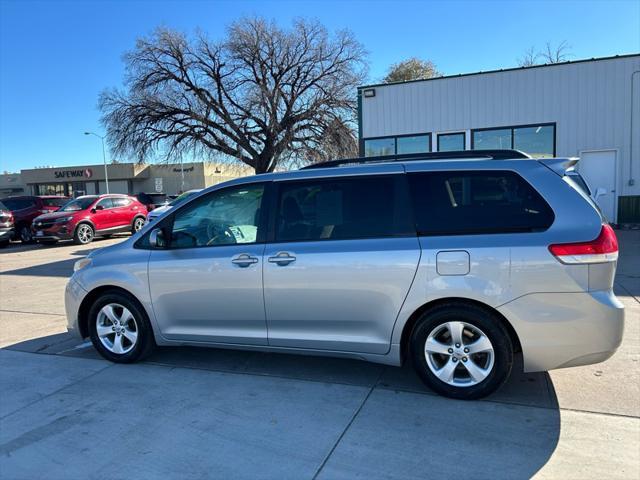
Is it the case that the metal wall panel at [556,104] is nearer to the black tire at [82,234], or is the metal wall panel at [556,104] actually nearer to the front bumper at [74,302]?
the black tire at [82,234]

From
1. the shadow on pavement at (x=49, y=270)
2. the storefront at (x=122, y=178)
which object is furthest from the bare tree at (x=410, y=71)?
the shadow on pavement at (x=49, y=270)

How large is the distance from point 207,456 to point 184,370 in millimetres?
1612

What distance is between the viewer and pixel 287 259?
13.3 feet

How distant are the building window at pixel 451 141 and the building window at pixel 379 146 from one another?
5.11 feet

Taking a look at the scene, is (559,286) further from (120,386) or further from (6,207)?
(6,207)

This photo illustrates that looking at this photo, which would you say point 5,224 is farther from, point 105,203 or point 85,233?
point 105,203

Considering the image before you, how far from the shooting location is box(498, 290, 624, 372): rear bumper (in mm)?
3445

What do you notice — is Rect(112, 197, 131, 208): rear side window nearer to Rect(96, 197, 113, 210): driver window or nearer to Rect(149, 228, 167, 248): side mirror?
Rect(96, 197, 113, 210): driver window

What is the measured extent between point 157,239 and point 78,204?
1455cm

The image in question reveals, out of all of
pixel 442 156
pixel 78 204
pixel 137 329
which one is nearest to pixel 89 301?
pixel 137 329

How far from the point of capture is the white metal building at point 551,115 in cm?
1441

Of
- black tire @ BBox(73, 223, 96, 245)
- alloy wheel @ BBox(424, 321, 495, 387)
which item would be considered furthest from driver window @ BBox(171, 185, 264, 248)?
black tire @ BBox(73, 223, 96, 245)

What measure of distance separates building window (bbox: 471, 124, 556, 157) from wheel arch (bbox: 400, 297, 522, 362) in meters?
12.8

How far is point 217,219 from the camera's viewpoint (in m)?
4.58
